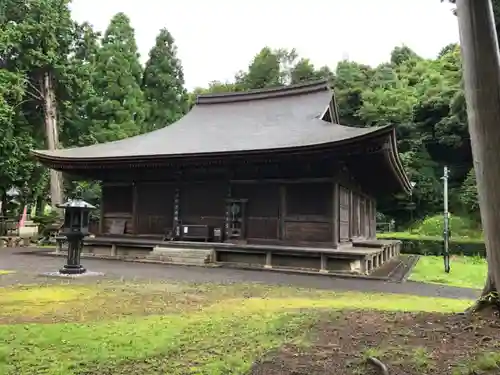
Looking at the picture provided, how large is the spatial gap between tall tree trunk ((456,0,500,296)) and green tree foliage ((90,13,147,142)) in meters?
21.5

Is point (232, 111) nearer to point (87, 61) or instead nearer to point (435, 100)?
point (87, 61)

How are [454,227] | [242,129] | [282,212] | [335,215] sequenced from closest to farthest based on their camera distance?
[335,215] < [282,212] < [242,129] < [454,227]

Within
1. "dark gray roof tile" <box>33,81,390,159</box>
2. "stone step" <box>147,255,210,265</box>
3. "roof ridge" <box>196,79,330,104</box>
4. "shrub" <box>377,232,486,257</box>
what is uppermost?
"roof ridge" <box>196,79,330,104</box>

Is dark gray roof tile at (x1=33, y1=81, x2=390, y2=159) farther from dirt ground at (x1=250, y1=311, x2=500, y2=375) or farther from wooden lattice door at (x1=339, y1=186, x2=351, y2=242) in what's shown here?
dirt ground at (x1=250, y1=311, x2=500, y2=375)

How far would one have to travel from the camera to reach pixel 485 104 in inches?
145

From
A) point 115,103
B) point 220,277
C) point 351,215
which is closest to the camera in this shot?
point 220,277

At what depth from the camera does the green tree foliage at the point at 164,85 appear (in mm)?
30312

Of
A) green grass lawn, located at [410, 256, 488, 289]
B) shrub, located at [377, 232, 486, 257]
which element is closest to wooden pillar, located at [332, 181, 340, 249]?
green grass lawn, located at [410, 256, 488, 289]

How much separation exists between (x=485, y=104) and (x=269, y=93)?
14.7 meters

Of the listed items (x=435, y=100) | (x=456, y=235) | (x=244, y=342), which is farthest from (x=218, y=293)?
(x=435, y=100)

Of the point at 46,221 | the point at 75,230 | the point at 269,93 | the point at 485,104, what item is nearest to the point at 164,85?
the point at 46,221

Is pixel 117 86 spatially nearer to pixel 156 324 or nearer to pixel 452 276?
pixel 452 276

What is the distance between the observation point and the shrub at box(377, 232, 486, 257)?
1808 cm

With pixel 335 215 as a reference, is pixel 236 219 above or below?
below
